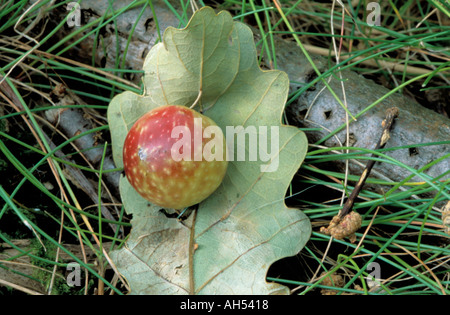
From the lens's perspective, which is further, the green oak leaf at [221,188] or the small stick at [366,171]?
the small stick at [366,171]

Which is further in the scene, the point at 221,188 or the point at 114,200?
the point at 114,200

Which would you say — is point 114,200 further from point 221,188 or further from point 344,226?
A: point 344,226

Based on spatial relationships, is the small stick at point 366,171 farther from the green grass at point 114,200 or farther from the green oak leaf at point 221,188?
the green oak leaf at point 221,188

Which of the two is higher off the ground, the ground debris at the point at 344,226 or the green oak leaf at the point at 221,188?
the green oak leaf at the point at 221,188

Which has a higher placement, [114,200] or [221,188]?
[221,188]

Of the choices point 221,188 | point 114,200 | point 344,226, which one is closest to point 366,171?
point 344,226

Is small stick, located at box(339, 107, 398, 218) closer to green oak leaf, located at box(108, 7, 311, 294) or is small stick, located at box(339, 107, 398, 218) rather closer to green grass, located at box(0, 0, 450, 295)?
green grass, located at box(0, 0, 450, 295)

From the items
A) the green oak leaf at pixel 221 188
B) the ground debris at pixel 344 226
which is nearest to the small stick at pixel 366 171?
the ground debris at pixel 344 226

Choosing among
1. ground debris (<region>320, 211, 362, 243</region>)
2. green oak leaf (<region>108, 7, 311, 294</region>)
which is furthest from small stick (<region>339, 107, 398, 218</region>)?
green oak leaf (<region>108, 7, 311, 294</region>)

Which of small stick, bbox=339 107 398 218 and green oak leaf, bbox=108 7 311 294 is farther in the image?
small stick, bbox=339 107 398 218
